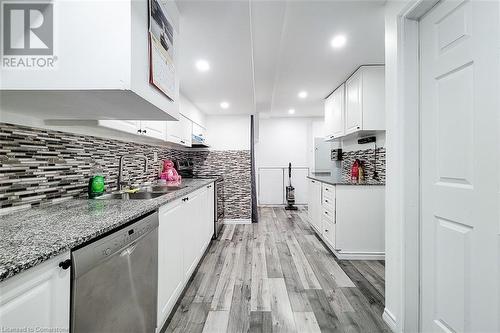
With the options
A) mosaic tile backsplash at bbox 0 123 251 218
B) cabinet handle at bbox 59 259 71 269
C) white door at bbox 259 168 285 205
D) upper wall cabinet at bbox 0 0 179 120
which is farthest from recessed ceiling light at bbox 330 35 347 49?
white door at bbox 259 168 285 205

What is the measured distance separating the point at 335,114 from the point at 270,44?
5.88ft

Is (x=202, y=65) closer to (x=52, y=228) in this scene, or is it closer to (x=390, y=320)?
(x=52, y=228)

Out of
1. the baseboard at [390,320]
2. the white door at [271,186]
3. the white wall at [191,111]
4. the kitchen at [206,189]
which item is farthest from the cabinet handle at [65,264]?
the white door at [271,186]

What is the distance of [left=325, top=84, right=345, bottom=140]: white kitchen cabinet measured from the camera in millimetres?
3273

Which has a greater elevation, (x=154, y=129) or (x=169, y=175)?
(x=154, y=129)

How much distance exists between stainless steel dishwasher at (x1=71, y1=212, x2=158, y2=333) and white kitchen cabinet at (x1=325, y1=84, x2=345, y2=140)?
2.91 metres

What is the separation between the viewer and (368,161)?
10.2ft

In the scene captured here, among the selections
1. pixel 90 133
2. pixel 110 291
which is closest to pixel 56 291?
pixel 110 291

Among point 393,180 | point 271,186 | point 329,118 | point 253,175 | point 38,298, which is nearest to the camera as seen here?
point 38,298

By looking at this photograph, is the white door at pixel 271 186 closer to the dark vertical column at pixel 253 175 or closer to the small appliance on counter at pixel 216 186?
the dark vertical column at pixel 253 175

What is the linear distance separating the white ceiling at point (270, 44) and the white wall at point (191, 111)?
0.11 m

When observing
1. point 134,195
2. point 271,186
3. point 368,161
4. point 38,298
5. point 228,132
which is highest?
point 228,132

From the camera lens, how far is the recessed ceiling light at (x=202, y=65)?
2150mm

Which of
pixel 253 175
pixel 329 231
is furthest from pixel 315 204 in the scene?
pixel 253 175
